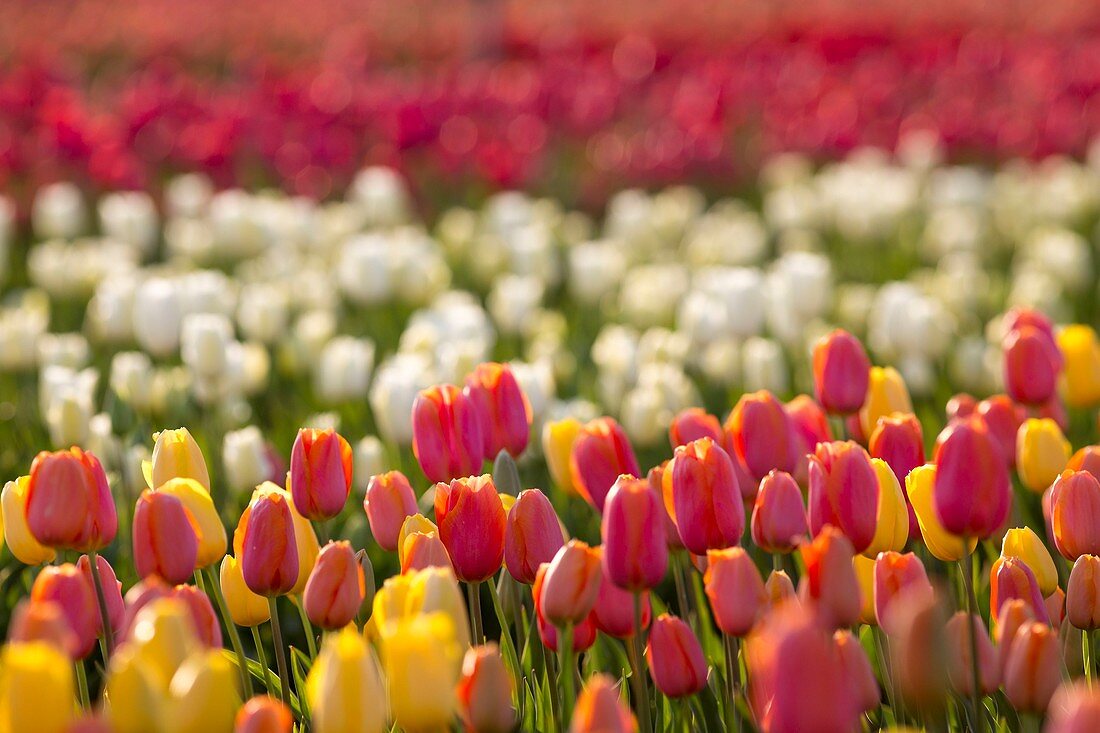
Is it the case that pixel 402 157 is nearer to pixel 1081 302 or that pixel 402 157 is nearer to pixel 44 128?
pixel 44 128

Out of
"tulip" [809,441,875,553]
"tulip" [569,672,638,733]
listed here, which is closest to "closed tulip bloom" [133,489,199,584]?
"tulip" [569,672,638,733]

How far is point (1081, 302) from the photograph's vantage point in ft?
15.2

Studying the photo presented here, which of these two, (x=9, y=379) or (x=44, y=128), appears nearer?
(x=9, y=379)

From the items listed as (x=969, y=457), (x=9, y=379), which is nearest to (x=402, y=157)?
(x=9, y=379)

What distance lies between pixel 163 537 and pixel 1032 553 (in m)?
0.99

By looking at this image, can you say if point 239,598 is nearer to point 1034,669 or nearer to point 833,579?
point 833,579

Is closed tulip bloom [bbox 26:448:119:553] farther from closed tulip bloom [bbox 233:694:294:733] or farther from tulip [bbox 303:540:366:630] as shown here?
closed tulip bloom [bbox 233:694:294:733]

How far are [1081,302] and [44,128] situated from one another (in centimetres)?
417

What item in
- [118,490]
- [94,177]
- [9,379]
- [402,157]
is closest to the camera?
[118,490]

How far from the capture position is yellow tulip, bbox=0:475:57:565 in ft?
5.41

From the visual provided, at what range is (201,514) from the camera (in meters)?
1.59

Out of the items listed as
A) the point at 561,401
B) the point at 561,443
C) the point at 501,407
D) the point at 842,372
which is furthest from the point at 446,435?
the point at 561,401

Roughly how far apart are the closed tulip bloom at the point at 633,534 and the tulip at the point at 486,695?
233 millimetres

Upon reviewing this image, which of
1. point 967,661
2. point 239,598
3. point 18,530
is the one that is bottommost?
point 967,661
